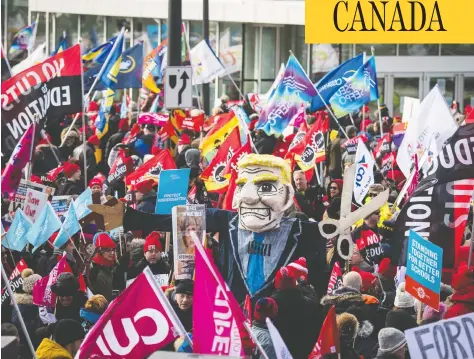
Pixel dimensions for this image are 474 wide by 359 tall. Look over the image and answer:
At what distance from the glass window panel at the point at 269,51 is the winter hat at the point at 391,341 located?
2743 centimetres

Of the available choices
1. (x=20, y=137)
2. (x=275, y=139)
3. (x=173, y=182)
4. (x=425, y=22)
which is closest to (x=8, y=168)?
(x=20, y=137)

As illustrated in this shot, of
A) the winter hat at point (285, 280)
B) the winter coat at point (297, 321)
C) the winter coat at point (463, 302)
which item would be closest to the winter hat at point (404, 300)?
the winter coat at point (463, 302)

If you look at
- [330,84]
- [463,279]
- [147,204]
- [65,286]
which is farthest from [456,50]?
[463,279]

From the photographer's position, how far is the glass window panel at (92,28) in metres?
36.0

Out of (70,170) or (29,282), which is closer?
(29,282)

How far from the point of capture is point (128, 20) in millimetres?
35906

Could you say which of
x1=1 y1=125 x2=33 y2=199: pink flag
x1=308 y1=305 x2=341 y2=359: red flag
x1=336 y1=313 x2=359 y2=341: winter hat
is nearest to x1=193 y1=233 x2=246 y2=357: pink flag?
x1=308 y1=305 x2=341 y2=359: red flag

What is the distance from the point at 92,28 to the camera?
119 ft

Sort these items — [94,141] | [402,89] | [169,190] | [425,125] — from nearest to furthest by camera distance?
[169,190], [425,125], [94,141], [402,89]

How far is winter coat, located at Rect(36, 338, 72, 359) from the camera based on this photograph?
7.64 meters

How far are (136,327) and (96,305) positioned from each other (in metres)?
1.95

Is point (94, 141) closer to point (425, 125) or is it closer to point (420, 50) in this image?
point (425, 125)

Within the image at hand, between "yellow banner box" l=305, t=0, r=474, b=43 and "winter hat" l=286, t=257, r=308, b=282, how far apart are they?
5.46ft

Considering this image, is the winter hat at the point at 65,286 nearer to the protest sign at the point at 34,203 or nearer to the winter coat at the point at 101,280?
the winter coat at the point at 101,280
